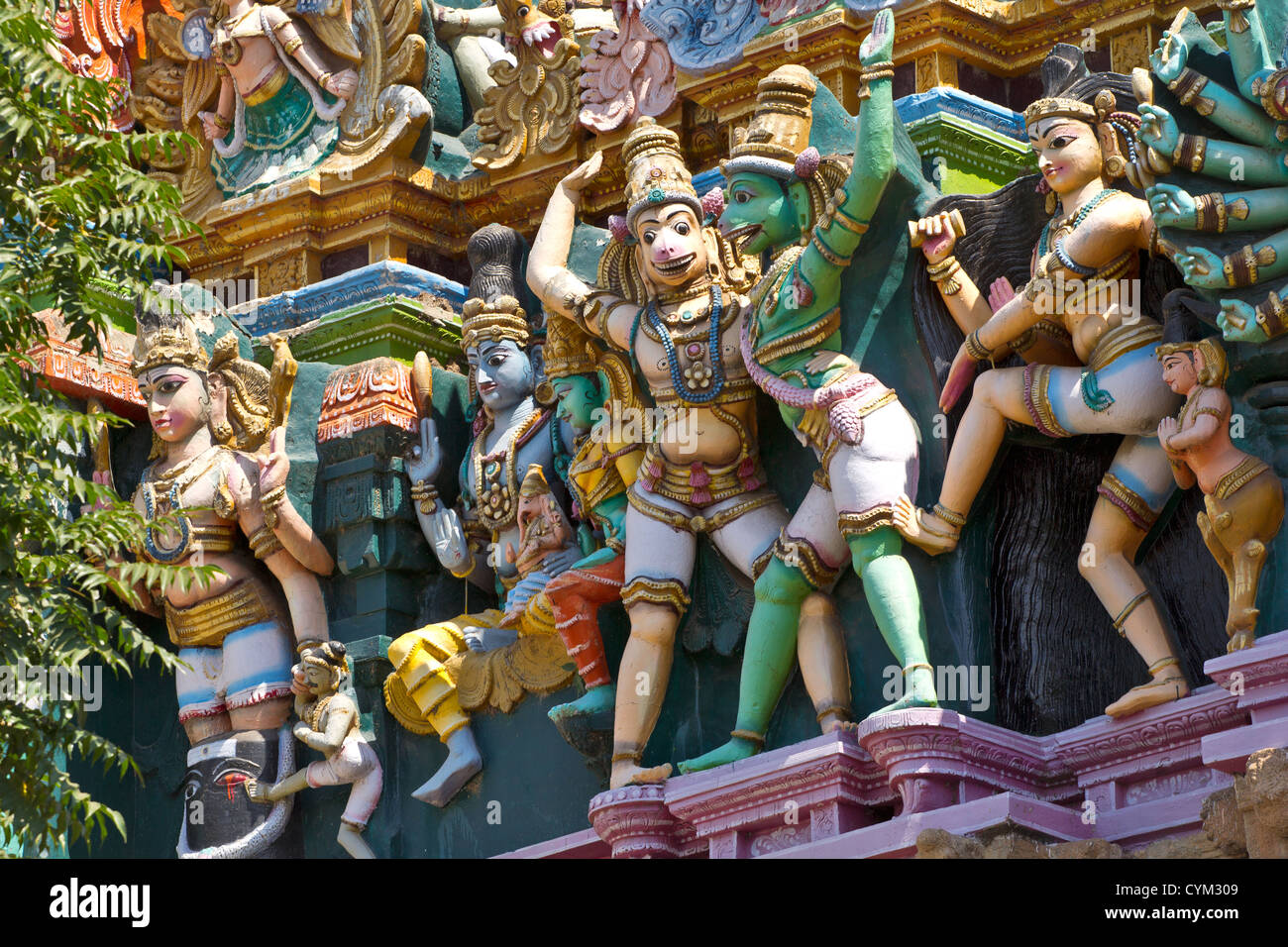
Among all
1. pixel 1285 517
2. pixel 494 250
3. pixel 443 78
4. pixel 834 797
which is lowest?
pixel 834 797

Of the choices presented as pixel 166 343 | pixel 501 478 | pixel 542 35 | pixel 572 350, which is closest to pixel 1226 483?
pixel 572 350

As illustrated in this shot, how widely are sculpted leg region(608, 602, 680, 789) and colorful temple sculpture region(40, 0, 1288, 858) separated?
0.03 m

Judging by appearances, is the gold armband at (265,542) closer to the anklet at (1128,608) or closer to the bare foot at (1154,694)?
the anklet at (1128,608)

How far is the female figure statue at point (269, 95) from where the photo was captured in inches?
687

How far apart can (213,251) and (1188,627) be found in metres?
7.19

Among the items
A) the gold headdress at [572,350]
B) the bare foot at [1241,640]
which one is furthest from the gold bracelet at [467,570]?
the bare foot at [1241,640]

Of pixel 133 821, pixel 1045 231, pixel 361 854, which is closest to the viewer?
pixel 1045 231

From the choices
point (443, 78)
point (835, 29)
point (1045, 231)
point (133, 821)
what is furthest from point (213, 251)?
point (1045, 231)

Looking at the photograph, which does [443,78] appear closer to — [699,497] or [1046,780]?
[699,497]

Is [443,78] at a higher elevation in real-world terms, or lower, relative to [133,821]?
higher

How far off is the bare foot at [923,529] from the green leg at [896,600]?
63 mm

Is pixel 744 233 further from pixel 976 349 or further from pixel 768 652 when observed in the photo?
pixel 768 652

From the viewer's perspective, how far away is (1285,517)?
476 inches

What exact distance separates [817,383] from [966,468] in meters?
0.82
